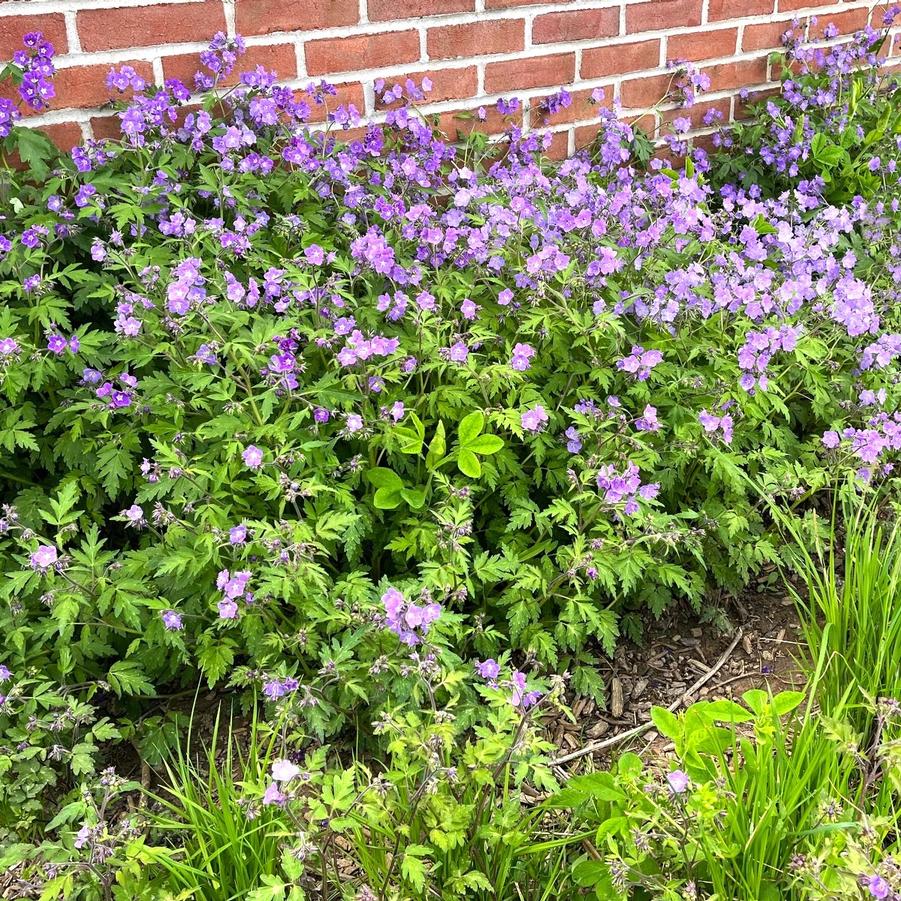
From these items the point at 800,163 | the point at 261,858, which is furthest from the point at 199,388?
the point at 800,163

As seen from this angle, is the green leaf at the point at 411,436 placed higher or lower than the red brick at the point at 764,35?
lower

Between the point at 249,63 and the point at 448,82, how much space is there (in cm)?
80

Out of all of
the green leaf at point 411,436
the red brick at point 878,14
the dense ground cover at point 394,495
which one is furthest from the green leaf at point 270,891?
the red brick at point 878,14

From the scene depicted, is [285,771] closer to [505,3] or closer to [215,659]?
[215,659]

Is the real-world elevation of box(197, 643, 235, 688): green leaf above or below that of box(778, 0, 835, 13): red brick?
below

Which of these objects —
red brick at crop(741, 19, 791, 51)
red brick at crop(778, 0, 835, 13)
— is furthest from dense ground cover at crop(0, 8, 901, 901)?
red brick at crop(778, 0, 835, 13)

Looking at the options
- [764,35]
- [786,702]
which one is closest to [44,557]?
[786,702]

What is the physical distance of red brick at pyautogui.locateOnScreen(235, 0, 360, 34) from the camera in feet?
9.55

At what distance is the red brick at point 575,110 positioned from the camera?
3639mm

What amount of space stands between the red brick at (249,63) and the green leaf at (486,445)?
163cm

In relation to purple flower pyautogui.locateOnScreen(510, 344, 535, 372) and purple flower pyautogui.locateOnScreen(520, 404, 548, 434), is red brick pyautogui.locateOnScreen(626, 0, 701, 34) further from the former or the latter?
purple flower pyautogui.locateOnScreen(520, 404, 548, 434)

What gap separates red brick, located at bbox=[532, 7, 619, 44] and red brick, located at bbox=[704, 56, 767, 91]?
0.68 m

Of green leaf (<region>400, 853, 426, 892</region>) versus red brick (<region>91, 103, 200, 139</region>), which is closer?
green leaf (<region>400, 853, 426, 892</region>)

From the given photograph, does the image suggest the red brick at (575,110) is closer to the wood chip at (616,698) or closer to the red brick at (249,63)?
the red brick at (249,63)
